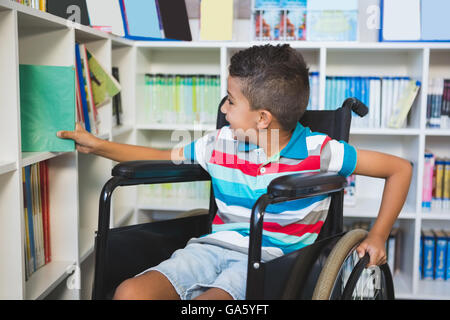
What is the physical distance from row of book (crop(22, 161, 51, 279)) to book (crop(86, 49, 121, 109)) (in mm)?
→ 340

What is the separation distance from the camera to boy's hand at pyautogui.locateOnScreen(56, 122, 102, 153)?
1.37 m

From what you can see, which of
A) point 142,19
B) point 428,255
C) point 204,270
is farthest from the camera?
point 428,255

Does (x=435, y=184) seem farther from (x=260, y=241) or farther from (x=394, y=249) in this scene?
(x=260, y=241)

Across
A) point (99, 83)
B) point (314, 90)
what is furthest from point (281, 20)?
point (99, 83)

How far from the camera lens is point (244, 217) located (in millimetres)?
1290

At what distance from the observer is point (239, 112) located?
127cm

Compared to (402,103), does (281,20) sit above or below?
above

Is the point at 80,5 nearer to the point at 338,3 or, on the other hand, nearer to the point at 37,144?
the point at 37,144

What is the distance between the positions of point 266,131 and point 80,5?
2.89 feet

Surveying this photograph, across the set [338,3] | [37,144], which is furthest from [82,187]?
[338,3]

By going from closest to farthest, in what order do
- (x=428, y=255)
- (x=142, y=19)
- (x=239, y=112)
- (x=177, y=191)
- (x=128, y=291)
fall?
(x=128, y=291), (x=239, y=112), (x=142, y=19), (x=428, y=255), (x=177, y=191)

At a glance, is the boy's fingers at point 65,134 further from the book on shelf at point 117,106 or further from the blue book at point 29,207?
the book on shelf at point 117,106

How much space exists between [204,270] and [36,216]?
624 millimetres

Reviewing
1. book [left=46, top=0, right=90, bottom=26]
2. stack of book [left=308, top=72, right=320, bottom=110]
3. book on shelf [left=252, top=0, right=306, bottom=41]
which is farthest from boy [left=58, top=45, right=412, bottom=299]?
book on shelf [left=252, top=0, right=306, bottom=41]
